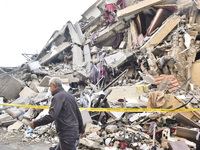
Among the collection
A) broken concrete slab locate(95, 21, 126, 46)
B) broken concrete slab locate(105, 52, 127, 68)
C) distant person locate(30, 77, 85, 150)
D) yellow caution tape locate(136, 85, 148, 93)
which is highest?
broken concrete slab locate(95, 21, 126, 46)

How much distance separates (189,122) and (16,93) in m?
8.67

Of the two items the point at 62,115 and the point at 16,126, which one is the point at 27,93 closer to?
the point at 16,126

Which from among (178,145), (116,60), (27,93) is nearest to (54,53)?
(27,93)

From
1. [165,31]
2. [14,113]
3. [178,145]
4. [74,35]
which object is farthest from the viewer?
[74,35]

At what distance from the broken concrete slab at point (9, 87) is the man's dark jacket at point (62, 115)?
773cm

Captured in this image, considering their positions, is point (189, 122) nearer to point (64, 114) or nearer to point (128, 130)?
point (128, 130)

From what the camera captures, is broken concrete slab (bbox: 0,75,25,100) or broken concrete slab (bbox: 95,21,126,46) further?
broken concrete slab (bbox: 95,21,126,46)

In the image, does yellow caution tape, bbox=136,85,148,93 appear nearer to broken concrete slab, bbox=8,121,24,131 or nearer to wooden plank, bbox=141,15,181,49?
wooden plank, bbox=141,15,181,49

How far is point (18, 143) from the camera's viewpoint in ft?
14.4

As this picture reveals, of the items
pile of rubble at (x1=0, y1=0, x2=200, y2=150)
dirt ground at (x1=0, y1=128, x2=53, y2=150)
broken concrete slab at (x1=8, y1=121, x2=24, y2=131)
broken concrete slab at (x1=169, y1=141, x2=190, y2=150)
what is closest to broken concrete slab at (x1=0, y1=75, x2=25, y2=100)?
pile of rubble at (x1=0, y1=0, x2=200, y2=150)

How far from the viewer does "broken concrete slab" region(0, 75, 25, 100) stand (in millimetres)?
8531

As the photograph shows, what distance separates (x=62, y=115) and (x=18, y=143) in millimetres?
3243

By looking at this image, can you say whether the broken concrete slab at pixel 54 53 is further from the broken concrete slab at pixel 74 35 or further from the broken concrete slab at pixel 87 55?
the broken concrete slab at pixel 87 55

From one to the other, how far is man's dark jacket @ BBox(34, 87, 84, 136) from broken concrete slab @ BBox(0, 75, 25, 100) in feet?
25.4
